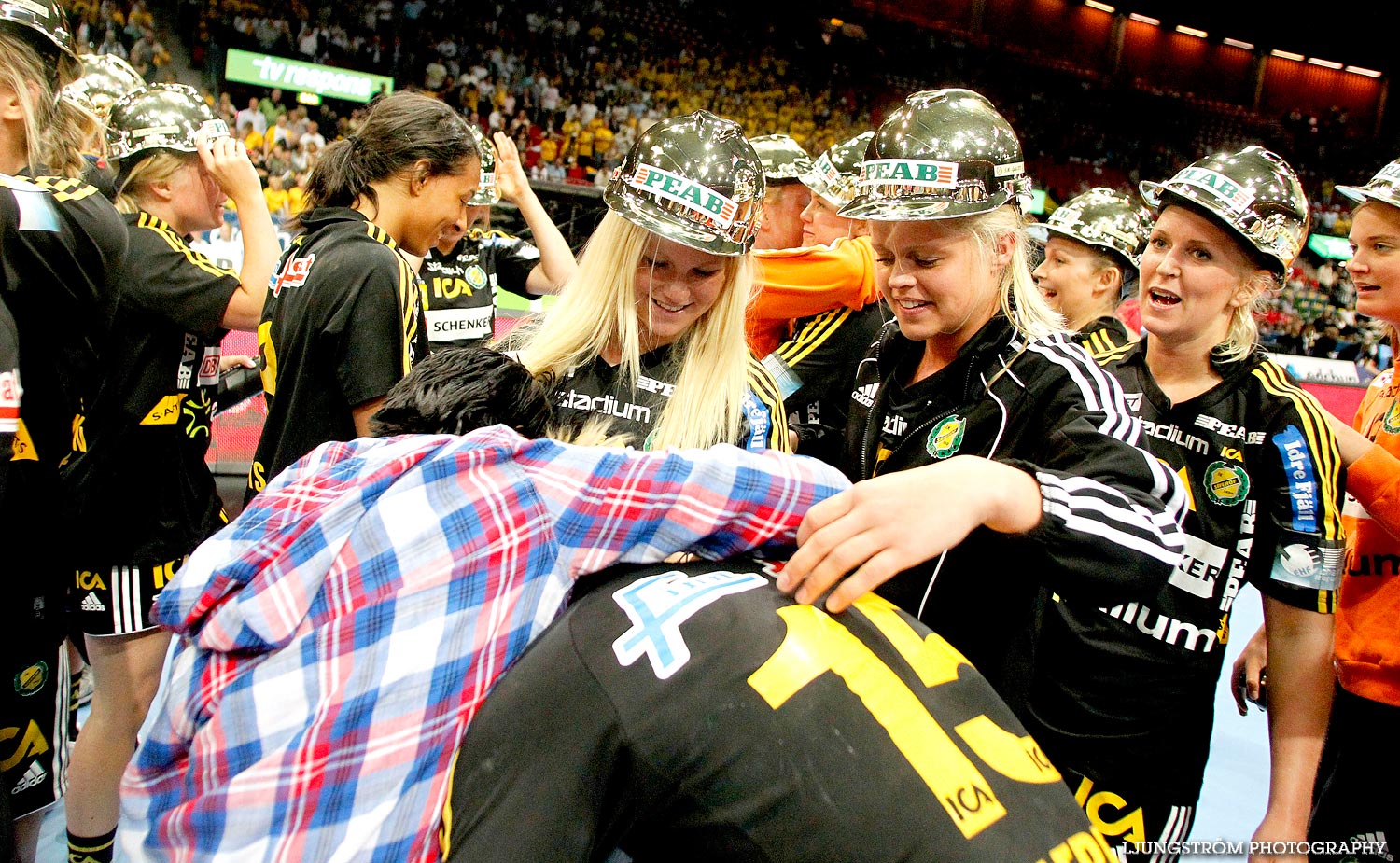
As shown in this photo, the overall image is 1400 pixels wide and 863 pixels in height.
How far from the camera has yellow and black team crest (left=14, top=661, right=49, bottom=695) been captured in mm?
2205

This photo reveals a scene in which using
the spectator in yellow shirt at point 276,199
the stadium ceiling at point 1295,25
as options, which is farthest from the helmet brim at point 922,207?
the stadium ceiling at point 1295,25

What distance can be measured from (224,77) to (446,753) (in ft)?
54.2

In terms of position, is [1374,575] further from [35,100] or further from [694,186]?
[35,100]

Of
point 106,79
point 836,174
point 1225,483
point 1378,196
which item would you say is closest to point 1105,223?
point 836,174

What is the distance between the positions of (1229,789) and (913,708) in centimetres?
360

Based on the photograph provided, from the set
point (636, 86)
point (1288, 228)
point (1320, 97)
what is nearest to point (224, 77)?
point (636, 86)

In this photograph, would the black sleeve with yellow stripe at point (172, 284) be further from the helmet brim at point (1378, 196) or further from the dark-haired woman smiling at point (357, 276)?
the helmet brim at point (1378, 196)

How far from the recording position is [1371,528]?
2.35 m

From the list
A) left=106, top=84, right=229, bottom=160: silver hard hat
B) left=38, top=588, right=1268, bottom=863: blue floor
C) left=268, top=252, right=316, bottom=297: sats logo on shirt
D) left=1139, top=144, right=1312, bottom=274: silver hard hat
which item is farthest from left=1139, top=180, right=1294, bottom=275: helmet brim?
left=106, top=84, right=229, bottom=160: silver hard hat

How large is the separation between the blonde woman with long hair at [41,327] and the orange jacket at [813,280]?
1650 mm

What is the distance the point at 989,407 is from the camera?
1611 millimetres

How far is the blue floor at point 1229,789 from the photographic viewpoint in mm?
2982

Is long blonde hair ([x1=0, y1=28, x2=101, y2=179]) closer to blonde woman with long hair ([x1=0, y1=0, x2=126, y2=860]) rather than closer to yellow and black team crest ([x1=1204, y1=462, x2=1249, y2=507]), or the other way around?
blonde woman with long hair ([x1=0, y1=0, x2=126, y2=860])

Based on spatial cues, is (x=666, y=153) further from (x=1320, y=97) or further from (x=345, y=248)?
(x=1320, y=97)
